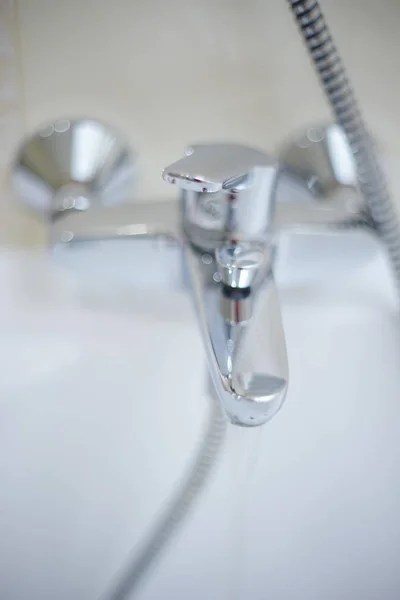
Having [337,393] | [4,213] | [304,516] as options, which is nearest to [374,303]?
[337,393]

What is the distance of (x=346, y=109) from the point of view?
1.18ft

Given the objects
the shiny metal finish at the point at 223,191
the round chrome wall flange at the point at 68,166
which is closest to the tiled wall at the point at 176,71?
the round chrome wall flange at the point at 68,166

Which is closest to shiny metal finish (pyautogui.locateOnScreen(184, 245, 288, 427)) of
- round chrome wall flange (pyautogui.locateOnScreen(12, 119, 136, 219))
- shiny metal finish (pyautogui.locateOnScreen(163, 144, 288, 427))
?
shiny metal finish (pyautogui.locateOnScreen(163, 144, 288, 427))

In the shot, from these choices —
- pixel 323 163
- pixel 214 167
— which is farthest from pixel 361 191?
pixel 214 167

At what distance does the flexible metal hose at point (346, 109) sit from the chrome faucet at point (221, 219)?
0.02 meters

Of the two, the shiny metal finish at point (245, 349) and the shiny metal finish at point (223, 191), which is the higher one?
the shiny metal finish at point (223, 191)

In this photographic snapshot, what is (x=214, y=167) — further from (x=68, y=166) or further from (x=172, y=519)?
(x=172, y=519)

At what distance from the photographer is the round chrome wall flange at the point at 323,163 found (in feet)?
1.46

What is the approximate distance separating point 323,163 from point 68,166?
19 cm

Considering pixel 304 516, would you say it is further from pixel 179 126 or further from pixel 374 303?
pixel 179 126

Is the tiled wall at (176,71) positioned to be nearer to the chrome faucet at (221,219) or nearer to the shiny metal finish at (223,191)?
the chrome faucet at (221,219)

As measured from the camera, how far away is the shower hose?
344 millimetres

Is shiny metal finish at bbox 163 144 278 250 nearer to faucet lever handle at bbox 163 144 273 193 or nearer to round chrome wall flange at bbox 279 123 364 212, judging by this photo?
faucet lever handle at bbox 163 144 273 193

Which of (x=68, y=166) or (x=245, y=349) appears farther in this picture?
(x=68, y=166)
